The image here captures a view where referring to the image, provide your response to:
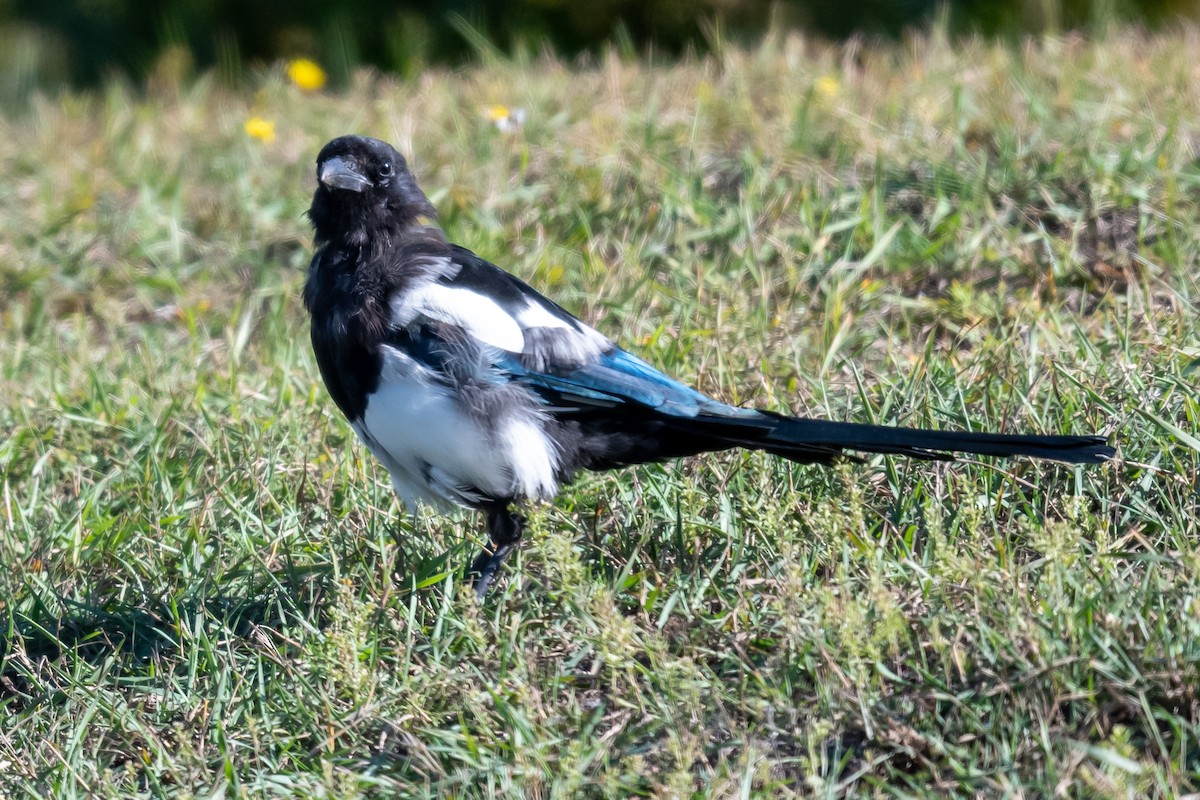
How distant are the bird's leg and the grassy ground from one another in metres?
0.04

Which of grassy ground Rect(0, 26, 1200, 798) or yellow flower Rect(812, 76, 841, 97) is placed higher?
yellow flower Rect(812, 76, 841, 97)

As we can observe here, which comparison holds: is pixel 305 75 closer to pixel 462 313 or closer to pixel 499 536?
pixel 462 313

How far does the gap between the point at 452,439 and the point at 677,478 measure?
591 millimetres

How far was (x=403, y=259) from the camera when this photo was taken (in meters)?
3.14

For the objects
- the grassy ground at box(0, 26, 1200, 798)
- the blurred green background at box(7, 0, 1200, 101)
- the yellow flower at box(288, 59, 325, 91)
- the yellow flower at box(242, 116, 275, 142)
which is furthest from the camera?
the blurred green background at box(7, 0, 1200, 101)

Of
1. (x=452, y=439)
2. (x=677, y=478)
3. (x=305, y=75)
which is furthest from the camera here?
(x=305, y=75)

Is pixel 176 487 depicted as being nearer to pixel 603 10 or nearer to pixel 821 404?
pixel 821 404

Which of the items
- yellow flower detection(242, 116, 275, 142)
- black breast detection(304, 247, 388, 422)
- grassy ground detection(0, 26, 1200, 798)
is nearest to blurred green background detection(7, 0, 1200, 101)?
yellow flower detection(242, 116, 275, 142)

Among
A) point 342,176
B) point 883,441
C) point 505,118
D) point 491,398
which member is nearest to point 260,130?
point 505,118

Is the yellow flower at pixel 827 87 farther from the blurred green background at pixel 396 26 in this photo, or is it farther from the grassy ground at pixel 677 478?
the blurred green background at pixel 396 26

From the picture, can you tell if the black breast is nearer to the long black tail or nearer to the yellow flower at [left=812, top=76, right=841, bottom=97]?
the long black tail

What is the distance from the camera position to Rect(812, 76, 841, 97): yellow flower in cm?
521

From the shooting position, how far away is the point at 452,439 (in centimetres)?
292

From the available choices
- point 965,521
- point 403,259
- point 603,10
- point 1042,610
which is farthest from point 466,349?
point 603,10
